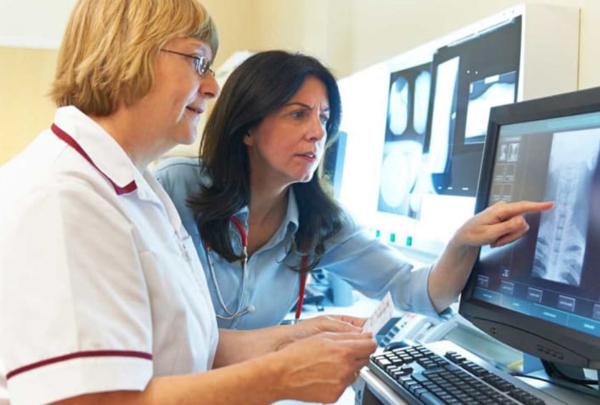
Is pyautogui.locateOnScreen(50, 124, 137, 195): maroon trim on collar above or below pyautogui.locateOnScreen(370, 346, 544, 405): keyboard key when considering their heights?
above

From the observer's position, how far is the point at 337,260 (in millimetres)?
1465

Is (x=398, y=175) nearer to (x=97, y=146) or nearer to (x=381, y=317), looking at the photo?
(x=381, y=317)

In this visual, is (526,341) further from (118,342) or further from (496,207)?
(118,342)

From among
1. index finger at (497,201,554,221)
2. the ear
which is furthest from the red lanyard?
index finger at (497,201,554,221)

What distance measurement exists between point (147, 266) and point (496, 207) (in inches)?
22.3

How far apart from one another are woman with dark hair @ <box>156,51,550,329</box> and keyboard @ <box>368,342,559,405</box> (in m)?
0.29

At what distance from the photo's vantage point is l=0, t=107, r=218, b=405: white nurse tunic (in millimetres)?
634

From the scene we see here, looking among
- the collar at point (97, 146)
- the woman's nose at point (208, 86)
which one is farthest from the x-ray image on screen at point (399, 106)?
the collar at point (97, 146)

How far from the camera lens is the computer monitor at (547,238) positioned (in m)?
0.75

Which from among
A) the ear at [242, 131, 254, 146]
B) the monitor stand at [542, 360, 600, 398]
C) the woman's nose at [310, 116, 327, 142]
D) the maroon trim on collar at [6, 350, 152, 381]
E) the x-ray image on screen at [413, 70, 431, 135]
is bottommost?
the monitor stand at [542, 360, 600, 398]

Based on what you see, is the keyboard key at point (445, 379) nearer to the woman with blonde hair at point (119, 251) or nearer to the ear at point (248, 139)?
the woman with blonde hair at point (119, 251)

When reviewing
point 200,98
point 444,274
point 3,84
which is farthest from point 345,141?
point 3,84

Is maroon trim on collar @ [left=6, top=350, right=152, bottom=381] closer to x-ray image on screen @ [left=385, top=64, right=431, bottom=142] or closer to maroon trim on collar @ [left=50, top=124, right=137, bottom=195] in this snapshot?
maroon trim on collar @ [left=50, top=124, right=137, bottom=195]

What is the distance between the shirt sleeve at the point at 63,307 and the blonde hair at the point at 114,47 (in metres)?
0.21
